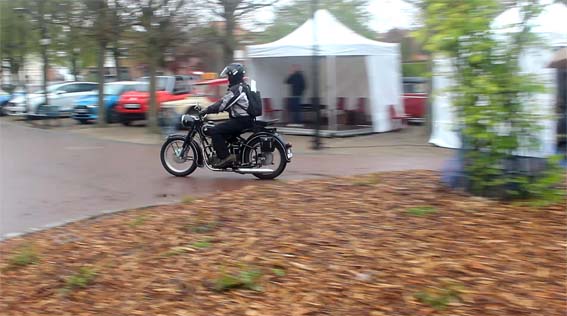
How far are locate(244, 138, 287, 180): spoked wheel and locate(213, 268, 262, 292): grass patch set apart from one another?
18.9 ft

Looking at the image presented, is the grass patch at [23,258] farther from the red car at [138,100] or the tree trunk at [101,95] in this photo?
the tree trunk at [101,95]

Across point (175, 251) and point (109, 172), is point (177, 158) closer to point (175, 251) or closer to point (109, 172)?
point (109, 172)

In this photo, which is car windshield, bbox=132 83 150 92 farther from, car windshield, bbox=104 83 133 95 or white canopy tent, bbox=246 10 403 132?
white canopy tent, bbox=246 10 403 132

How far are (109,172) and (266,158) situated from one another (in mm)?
3057

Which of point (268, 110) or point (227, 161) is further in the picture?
point (268, 110)

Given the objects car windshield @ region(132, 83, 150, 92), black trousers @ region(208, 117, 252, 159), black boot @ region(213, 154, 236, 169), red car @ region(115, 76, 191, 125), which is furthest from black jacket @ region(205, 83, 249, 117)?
car windshield @ region(132, 83, 150, 92)

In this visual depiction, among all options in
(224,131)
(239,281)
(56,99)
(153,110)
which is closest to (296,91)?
(153,110)

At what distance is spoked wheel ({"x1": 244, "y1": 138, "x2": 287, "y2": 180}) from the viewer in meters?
10.5

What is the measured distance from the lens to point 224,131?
10.3 metres

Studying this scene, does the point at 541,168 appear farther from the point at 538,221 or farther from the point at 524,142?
→ the point at 538,221

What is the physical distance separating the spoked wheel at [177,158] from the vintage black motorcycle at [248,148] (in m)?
0.02

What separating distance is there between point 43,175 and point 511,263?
893 centimetres

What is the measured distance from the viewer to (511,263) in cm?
452

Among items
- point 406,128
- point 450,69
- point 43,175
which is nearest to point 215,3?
point 406,128
